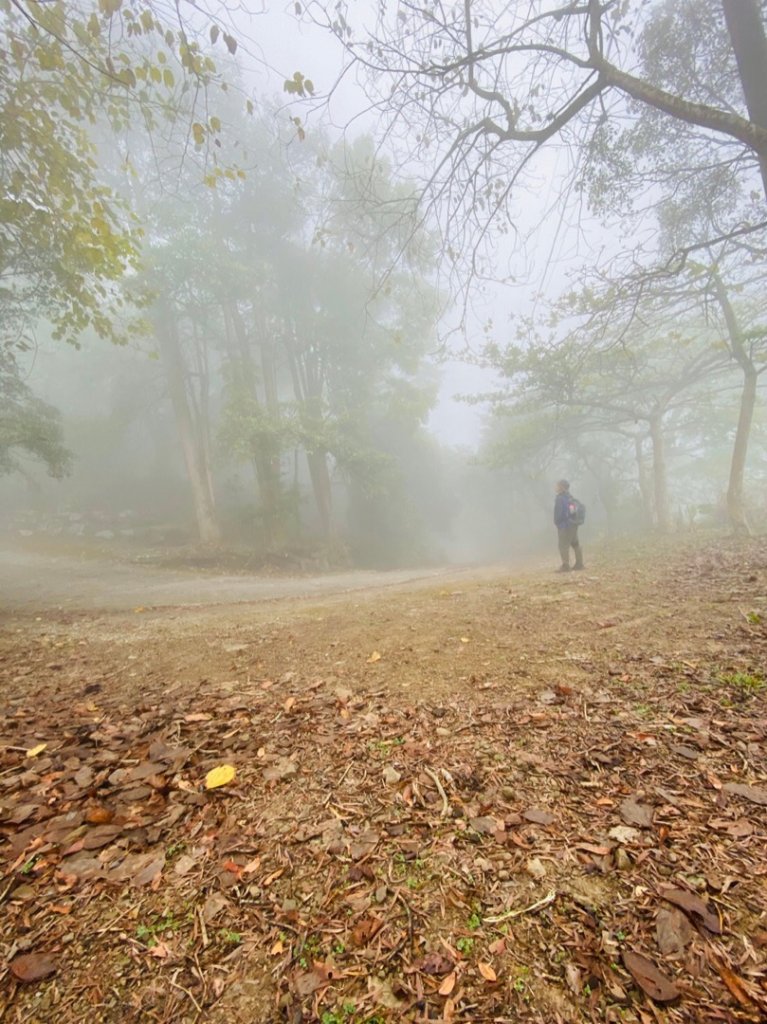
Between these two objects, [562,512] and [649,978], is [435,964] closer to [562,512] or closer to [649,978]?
[649,978]

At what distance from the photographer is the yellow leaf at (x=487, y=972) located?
0.99 meters

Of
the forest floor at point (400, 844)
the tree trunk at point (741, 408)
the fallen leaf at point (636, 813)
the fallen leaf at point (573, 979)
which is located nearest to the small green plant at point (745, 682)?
the forest floor at point (400, 844)

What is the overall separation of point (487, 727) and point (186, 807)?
133 centimetres

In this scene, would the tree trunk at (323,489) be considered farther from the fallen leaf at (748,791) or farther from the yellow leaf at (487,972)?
the yellow leaf at (487,972)

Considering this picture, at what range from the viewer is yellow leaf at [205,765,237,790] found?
1.75 meters

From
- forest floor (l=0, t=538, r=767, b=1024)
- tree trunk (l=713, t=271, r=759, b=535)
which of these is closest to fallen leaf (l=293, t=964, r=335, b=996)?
forest floor (l=0, t=538, r=767, b=1024)

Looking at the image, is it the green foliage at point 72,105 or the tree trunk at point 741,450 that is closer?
the green foliage at point 72,105

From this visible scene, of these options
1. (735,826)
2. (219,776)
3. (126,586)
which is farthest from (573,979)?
(126,586)

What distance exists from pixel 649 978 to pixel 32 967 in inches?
57.5

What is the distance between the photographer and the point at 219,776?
70.6 inches

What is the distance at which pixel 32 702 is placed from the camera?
111 inches

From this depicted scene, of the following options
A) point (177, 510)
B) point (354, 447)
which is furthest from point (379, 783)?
point (177, 510)

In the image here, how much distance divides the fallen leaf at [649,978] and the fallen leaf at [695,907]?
189 mm

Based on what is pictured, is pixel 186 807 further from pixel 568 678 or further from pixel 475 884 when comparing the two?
pixel 568 678
